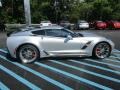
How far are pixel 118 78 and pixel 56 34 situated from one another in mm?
3968

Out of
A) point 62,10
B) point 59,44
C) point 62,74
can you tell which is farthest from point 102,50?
point 62,10

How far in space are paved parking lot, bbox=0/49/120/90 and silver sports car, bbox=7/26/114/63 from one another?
30 centimetres

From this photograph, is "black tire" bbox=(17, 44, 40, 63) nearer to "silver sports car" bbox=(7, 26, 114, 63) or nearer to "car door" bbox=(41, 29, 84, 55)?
"silver sports car" bbox=(7, 26, 114, 63)

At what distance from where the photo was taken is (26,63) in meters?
12.0

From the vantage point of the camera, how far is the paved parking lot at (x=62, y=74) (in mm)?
8391

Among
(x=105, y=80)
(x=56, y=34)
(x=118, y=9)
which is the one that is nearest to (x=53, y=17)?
(x=118, y=9)

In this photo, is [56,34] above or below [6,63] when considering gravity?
above

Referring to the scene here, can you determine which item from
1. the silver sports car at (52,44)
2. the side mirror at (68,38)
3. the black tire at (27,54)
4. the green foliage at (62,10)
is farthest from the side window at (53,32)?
the green foliage at (62,10)

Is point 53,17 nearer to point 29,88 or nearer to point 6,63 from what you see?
point 6,63

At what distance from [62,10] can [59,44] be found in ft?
158

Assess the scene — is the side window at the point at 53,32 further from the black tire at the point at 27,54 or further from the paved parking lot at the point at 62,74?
the paved parking lot at the point at 62,74

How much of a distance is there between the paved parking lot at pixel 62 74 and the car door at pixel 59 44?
377 mm

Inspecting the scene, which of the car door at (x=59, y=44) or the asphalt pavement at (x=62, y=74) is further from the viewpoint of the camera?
the car door at (x=59, y=44)

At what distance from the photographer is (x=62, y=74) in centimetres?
980
